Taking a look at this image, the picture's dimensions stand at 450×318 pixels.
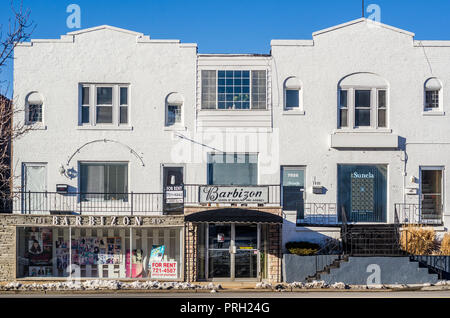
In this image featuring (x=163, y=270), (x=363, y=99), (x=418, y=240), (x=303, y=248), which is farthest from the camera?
(x=363, y=99)

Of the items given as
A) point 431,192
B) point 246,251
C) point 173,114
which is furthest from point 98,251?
point 431,192

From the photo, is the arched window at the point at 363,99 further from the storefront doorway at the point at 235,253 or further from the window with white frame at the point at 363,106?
the storefront doorway at the point at 235,253

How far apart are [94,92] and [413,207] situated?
43.2 feet

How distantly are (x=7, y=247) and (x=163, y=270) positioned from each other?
5749 mm

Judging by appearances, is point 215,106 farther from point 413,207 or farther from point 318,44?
point 413,207

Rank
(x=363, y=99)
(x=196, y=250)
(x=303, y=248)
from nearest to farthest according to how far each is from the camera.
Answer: (x=303, y=248) → (x=196, y=250) → (x=363, y=99)

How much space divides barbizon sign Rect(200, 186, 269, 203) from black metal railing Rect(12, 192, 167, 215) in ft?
6.32

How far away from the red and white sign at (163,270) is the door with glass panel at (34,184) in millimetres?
4963

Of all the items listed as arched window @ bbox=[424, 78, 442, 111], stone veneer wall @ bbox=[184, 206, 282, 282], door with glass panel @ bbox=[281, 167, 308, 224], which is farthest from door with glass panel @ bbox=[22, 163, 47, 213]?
arched window @ bbox=[424, 78, 442, 111]

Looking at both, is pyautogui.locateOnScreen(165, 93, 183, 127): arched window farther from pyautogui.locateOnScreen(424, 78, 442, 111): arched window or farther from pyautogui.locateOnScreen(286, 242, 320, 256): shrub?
pyautogui.locateOnScreen(424, 78, 442, 111): arched window

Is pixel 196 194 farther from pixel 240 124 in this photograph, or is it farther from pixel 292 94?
Answer: pixel 292 94

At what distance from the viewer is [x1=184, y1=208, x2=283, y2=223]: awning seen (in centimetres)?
1798

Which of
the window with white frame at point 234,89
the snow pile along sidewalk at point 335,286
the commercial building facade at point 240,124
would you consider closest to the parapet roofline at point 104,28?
the commercial building facade at point 240,124

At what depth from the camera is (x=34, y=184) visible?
20375 millimetres
